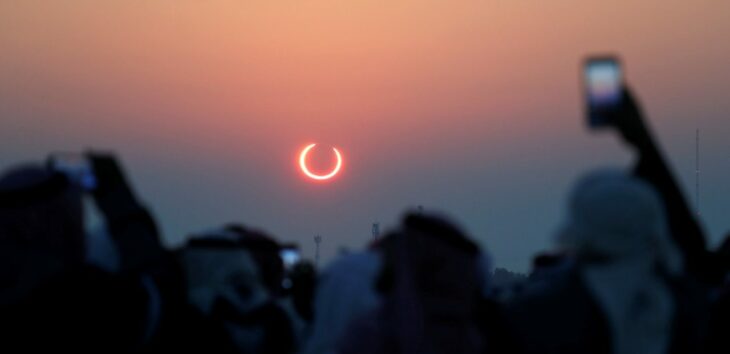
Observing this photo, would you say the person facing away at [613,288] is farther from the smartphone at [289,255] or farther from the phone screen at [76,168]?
the smartphone at [289,255]

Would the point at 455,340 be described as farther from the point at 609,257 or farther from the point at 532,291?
the point at 609,257

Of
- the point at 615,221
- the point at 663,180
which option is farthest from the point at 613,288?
the point at 663,180

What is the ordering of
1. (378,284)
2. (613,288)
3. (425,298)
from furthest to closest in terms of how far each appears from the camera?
(378,284), (425,298), (613,288)

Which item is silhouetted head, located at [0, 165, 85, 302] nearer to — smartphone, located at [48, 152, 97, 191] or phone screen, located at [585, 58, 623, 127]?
smartphone, located at [48, 152, 97, 191]

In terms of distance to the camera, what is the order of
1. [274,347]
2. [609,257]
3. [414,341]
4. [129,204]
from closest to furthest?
[609,257] < [414,341] < [129,204] < [274,347]

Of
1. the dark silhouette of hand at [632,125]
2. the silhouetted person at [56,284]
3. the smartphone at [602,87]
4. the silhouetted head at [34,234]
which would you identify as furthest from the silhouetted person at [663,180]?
the silhouetted head at [34,234]

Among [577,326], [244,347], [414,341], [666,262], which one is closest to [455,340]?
[414,341]

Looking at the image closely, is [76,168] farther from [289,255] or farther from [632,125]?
[632,125]
